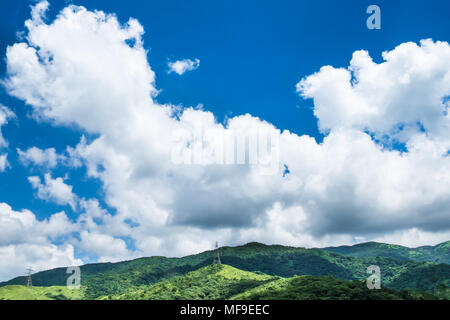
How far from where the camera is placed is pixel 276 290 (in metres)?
153
